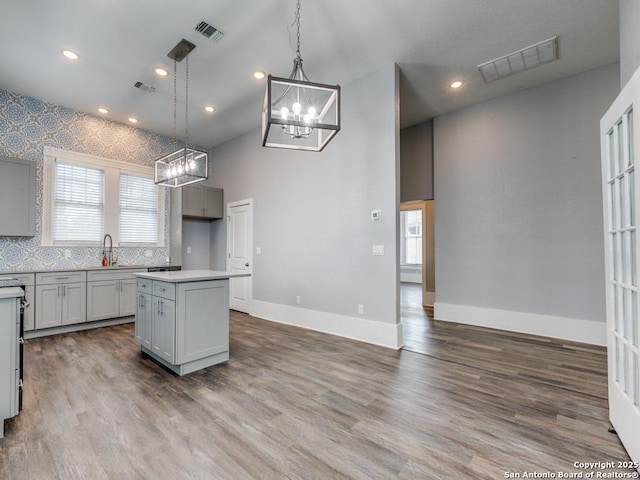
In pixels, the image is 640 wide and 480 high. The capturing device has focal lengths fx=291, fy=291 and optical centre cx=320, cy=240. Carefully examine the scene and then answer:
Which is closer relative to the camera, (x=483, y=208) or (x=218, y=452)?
(x=218, y=452)

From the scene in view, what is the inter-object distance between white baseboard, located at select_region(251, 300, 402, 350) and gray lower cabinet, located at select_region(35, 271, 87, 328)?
2.58 m

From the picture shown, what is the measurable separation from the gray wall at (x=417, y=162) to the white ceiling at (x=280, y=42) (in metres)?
0.85

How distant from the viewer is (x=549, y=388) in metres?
2.52

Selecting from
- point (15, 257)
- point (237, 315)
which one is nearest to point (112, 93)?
point (15, 257)

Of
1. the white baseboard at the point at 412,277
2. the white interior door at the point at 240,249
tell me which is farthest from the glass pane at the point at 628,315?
the white baseboard at the point at 412,277

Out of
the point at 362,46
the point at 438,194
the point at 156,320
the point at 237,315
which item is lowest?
the point at 237,315

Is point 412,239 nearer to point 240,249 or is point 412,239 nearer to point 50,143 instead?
point 240,249

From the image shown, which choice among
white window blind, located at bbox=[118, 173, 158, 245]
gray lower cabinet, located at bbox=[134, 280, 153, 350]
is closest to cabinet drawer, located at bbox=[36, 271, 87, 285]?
white window blind, located at bbox=[118, 173, 158, 245]

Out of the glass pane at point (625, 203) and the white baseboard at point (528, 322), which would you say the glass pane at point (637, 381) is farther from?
the white baseboard at point (528, 322)

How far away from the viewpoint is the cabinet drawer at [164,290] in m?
2.80

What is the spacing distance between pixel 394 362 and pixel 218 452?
196 centimetres

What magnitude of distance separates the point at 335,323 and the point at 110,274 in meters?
3.67

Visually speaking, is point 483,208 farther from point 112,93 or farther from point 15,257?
point 15,257

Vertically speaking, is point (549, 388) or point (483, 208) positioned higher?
point (483, 208)
